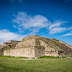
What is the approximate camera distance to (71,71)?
26.1 feet

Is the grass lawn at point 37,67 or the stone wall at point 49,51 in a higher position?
the stone wall at point 49,51

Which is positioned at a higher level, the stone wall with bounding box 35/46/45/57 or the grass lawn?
the stone wall with bounding box 35/46/45/57

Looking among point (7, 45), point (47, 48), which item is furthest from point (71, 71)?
point (7, 45)

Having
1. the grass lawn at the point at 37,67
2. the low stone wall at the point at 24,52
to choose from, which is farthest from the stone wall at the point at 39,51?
the grass lawn at the point at 37,67

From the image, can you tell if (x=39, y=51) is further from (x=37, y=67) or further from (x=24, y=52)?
(x=37, y=67)

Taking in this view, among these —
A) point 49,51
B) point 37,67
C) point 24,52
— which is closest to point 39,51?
point 49,51

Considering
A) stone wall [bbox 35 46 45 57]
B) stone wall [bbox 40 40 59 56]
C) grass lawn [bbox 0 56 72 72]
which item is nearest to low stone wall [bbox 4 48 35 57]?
stone wall [bbox 35 46 45 57]

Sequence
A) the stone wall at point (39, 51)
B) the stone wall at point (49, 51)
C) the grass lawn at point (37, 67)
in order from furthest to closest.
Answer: the stone wall at point (49, 51) < the stone wall at point (39, 51) < the grass lawn at point (37, 67)

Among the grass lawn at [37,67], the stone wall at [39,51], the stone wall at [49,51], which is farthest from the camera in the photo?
the stone wall at [49,51]

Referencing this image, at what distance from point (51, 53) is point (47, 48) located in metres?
1.96

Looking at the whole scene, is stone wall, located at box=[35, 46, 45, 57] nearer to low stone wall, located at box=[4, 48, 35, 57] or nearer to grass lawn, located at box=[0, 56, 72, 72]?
low stone wall, located at box=[4, 48, 35, 57]

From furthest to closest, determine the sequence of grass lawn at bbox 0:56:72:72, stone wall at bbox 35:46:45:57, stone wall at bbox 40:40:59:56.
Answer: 1. stone wall at bbox 40:40:59:56
2. stone wall at bbox 35:46:45:57
3. grass lawn at bbox 0:56:72:72

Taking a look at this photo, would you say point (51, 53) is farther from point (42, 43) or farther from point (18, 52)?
point (18, 52)

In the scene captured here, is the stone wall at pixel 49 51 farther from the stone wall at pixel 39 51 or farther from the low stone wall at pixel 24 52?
the low stone wall at pixel 24 52
